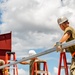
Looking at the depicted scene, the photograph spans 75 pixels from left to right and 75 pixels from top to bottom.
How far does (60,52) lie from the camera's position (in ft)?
17.5

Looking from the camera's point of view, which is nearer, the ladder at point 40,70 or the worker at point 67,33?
the worker at point 67,33

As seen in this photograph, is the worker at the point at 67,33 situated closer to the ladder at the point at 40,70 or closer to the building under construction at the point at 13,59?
the building under construction at the point at 13,59

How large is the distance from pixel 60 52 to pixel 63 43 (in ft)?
0.74

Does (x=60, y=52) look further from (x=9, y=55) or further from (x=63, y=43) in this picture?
(x=9, y=55)

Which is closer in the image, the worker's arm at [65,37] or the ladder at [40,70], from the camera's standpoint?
the worker's arm at [65,37]

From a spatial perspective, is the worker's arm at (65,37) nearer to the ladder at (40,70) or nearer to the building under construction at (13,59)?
the building under construction at (13,59)

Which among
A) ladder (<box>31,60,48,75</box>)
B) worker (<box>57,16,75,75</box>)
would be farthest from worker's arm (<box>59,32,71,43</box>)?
ladder (<box>31,60,48,75</box>)

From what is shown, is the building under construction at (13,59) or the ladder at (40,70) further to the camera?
the ladder at (40,70)

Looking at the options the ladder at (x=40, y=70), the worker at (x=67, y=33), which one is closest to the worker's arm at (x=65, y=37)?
the worker at (x=67, y=33)

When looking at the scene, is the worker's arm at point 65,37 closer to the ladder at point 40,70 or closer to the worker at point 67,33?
→ the worker at point 67,33

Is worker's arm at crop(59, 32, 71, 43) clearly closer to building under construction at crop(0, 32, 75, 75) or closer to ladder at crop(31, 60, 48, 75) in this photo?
building under construction at crop(0, 32, 75, 75)

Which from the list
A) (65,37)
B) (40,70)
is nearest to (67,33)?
(65,37)

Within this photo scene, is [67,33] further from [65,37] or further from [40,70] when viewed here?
[40,70]

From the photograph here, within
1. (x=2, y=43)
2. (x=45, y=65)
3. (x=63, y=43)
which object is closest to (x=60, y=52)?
(x=63, y=43)
